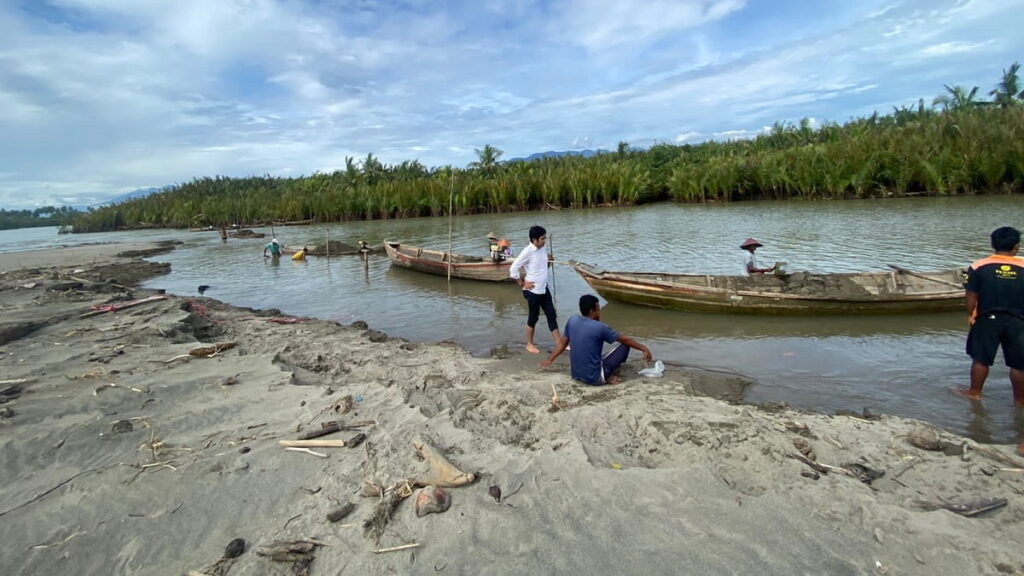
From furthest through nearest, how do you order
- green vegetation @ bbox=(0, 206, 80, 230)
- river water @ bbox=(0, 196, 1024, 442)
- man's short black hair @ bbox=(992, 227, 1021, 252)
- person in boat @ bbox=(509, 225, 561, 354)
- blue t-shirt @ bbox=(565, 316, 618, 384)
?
green vegetation @ bbox=(0, 206, 80, 230)
person in boat @ bbox=(509, 225, 561, 354)
river water @ bbox=(0, 196, 1024, 442)
blue t-shirt @ bbox=(565, 316, 618, 384)
man's short black hair @ bbox=(992, 227, 1021, 252)

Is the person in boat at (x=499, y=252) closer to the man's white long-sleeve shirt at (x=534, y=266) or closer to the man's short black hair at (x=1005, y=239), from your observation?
the man's white long-sleeve shirt at (x=534, y=266)

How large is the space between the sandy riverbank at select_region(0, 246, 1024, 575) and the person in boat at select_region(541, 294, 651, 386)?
18 centimetres

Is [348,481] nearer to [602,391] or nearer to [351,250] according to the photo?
[602,391]

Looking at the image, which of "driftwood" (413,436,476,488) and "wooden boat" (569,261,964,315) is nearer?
"driftwood" (413,436,476,488)

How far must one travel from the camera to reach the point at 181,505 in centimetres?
328

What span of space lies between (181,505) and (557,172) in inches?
1330

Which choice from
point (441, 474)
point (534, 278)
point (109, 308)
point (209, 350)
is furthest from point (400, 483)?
point (109, 308)

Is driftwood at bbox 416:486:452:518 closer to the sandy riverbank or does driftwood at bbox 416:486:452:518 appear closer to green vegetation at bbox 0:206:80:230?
the sandy riverbank

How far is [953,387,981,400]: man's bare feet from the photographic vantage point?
509 cm

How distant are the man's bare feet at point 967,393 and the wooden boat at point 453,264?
27.2ft

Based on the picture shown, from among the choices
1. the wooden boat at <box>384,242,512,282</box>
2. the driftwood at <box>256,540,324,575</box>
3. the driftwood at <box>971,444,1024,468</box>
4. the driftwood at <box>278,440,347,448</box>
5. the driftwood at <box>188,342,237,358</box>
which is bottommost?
the driftwood at <box>256,540,324,575</box>

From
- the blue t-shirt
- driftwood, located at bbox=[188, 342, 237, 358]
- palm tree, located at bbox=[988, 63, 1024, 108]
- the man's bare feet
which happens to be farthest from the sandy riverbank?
palm tree, located at bbox=[988, 63, 1024, 108]

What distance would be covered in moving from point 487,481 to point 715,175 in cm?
2957

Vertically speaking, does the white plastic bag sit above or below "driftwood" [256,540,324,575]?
above
